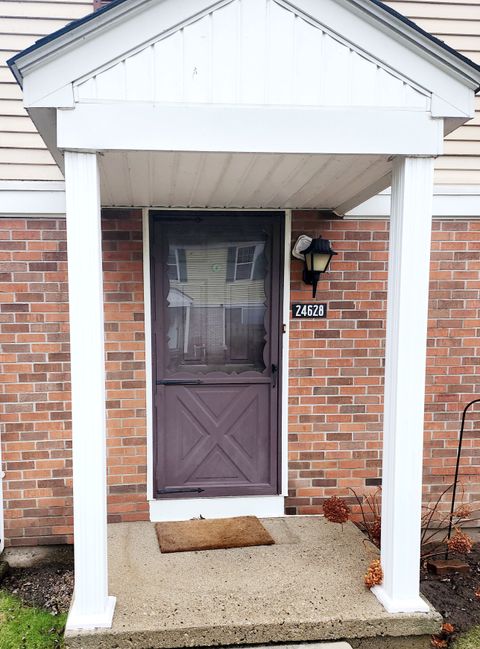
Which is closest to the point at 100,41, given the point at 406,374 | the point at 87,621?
the point at 406,374

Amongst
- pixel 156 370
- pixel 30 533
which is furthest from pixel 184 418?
pixel 30 533

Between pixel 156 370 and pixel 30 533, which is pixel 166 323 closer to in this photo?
pixel 156 370

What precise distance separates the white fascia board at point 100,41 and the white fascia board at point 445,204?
6.02 ft

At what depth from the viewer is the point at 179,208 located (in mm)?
3465

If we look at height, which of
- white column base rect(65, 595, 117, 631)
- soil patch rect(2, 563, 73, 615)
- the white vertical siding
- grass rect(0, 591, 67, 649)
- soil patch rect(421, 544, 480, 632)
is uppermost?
the white vertical siding

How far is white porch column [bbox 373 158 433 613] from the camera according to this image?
2432mm

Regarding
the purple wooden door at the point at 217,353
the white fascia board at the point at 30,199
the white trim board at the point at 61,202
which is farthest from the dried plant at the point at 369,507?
the white fascia board at the point at 30,199

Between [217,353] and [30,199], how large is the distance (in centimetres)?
173

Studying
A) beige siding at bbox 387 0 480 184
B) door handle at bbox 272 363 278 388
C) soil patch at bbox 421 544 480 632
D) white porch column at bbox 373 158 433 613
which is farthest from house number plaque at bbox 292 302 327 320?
soil patch at bbox 421 544 480 632

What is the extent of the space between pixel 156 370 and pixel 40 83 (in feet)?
6.76

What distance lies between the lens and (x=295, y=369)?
11.9ft

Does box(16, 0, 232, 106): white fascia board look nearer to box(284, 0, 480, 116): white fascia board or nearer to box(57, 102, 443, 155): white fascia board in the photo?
box(57, 102, 443, 155): white fascia board

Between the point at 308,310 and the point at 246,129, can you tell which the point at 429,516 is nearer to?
the point at 308,310

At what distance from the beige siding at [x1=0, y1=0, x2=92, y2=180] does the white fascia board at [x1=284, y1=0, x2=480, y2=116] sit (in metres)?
Answer: 1.94
